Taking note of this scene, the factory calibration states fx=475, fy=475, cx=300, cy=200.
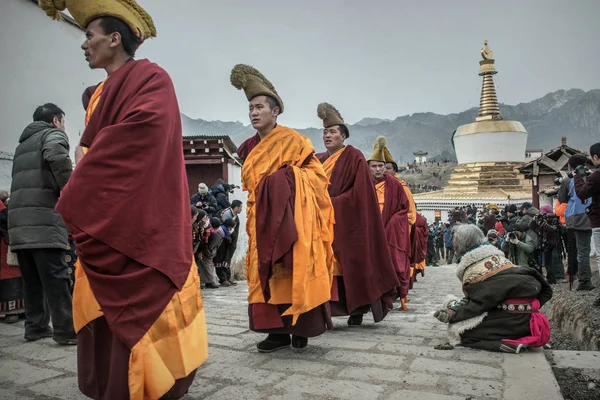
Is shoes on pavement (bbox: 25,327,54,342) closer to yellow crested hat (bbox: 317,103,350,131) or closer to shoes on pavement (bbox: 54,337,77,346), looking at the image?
shoes on pavement (bbox: 54,337,77,346)

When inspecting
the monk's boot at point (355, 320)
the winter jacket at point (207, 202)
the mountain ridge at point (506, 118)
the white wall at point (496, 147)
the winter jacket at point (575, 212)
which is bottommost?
the monk's boot at point (355, 320)

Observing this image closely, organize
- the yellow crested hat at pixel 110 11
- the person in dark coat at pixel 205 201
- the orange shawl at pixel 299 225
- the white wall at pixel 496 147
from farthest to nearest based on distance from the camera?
the white wall at pixel 496 147, the person in dark coat at pixel 205 201, the orange shawl at pixel 299 225, the yellow crested hat at pixel 110 11

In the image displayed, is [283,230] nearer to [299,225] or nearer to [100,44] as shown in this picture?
[299,225]

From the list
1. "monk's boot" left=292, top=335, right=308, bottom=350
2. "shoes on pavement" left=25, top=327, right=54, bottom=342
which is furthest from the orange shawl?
"shoes on pavement" left=25, top=327, right=54, bottom=342

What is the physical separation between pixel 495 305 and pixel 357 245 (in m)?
1.32

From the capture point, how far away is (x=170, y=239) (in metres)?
2.08

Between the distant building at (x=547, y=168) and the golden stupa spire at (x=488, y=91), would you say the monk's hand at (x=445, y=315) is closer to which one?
the distant building at (x=547, y=168)

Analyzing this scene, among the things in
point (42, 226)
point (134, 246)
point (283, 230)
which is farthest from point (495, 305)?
point (42, 226)

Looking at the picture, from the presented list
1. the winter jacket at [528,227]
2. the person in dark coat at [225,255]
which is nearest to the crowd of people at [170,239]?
the winter jacket at [528,227]

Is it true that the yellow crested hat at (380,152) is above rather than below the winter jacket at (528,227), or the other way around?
above

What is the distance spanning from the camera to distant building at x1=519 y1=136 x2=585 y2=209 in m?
15.6

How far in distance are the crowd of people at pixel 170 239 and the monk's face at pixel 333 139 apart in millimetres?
15

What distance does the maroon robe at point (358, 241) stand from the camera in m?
4.30

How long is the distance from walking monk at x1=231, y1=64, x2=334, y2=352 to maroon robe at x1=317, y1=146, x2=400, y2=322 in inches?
24.3
